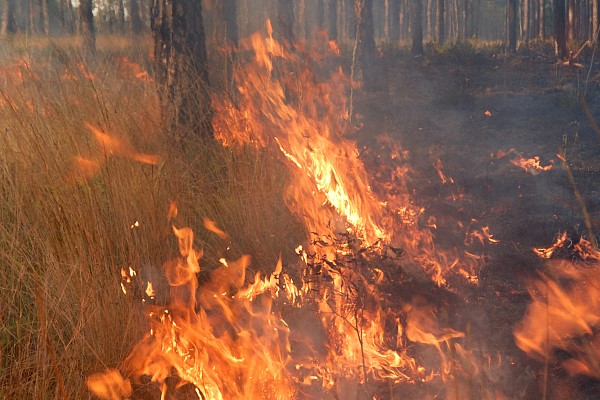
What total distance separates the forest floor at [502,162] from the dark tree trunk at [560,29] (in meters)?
0.41

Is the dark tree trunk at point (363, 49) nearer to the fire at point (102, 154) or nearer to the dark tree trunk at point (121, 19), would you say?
the dark tree trunk at point (121, 19)

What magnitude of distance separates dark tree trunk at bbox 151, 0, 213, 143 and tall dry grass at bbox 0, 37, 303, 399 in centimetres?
42

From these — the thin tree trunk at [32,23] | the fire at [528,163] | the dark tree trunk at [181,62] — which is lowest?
the fire at [528,163]

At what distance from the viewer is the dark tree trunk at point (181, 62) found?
18.3ft

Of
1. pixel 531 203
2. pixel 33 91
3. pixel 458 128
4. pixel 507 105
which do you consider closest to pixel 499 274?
pixel 531 203

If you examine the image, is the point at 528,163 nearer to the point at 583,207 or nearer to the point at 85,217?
the point at 583,207

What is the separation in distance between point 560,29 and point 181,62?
1109 centimetres

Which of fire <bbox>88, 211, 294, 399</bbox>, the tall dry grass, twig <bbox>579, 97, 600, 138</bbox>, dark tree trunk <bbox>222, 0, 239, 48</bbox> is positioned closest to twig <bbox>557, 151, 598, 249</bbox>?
twig <bbox>579, 97, 600, 138</bbox>

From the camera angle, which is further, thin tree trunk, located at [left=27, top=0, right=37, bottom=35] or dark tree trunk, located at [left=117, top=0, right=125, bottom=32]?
dark tree trunk, located at [left=117, top=0, right=125, bottom=32]

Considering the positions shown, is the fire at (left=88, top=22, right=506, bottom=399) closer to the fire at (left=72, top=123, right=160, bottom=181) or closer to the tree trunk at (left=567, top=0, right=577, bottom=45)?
the fire at (left=72, top=123, right=160, bottom=181)

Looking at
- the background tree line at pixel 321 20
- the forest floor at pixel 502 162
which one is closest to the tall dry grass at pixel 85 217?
the background tree line at pixel 321 20

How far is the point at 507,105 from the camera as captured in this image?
431 inches

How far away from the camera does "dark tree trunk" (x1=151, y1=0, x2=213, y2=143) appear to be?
18.3 ft

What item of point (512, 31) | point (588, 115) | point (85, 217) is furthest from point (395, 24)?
point (85, 217)
